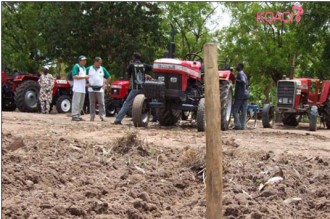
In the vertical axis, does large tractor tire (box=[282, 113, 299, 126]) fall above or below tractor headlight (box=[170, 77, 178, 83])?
below

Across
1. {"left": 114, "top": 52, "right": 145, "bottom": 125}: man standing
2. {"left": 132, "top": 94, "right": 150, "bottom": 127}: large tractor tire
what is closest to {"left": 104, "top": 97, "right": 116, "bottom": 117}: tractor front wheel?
{"left": 114, "top": 52, "right": 145, "bottom": 125}: man standing

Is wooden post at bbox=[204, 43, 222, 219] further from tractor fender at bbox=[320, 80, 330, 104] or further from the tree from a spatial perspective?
the tree

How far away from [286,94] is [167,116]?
504 cm

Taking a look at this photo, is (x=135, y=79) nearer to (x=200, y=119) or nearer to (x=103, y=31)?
(x=200, y=119)

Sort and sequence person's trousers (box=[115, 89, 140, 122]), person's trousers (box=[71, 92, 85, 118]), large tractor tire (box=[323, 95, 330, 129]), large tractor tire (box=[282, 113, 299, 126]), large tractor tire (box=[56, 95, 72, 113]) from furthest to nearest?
large tractor tire (box=[56, 95, 72, 113]) < large tractor tire (box=[282, 113, 299, 126]) < large tractor tire (box=[323, 95, 330, 129]) < person's trousers (box=[71, 92, 85, 118]) < person's trousers (box=[115, 89, 140, 122])

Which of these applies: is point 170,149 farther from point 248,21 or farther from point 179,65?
point 248,21

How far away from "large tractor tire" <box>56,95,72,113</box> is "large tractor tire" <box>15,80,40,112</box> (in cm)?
80

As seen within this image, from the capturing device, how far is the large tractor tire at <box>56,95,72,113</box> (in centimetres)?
Result: 1873

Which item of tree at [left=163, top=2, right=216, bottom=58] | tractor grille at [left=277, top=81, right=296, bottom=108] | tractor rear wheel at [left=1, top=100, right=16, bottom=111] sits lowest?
tractor rear wheel at [left=1, top=100, right=16, bottom=111]

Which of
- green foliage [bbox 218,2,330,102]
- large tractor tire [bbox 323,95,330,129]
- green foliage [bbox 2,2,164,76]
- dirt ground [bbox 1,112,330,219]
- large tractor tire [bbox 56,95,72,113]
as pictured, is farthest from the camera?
green foliage [bbox 218,2,330,102]

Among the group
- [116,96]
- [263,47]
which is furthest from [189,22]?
[116,96]

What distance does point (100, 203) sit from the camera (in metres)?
4.58

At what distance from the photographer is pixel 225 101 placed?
11.4 m

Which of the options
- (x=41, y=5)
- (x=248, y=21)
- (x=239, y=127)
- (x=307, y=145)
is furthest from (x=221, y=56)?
(x=307, y=145)
